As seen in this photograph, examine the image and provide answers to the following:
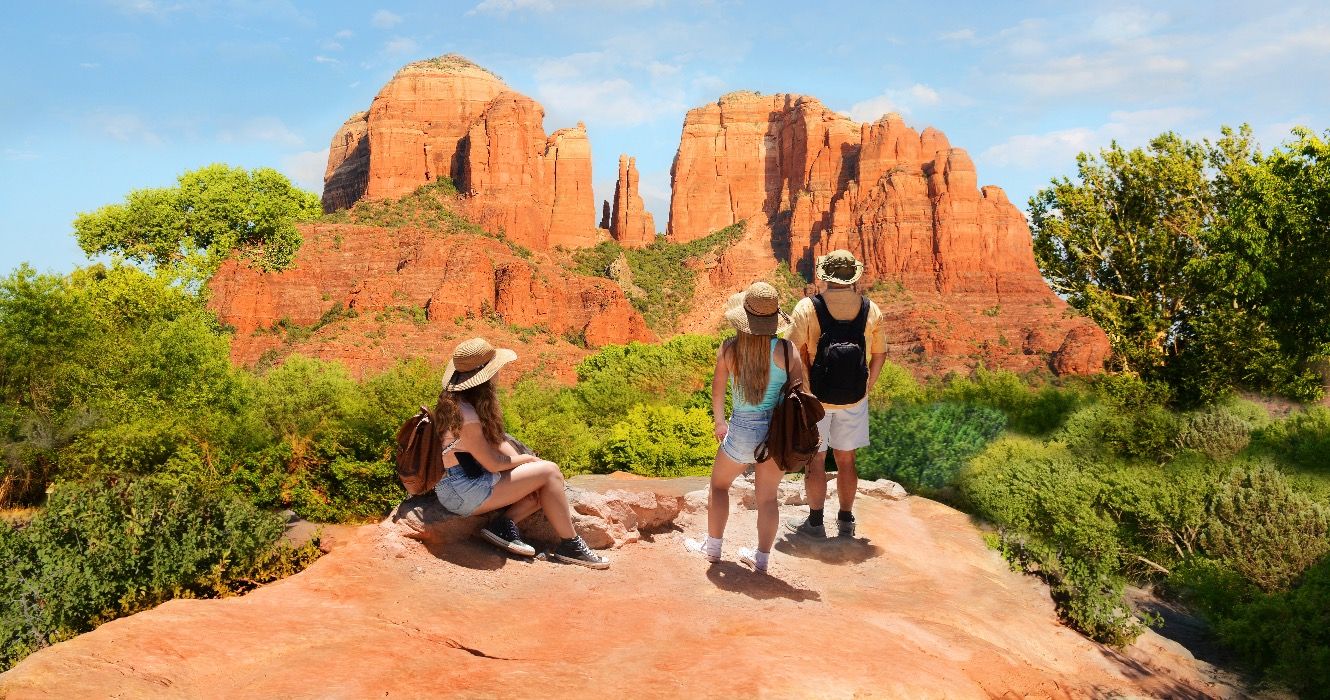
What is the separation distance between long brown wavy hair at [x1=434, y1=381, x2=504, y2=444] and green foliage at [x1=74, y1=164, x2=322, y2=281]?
28.8 m

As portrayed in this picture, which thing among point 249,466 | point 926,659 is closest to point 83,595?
point 249,466

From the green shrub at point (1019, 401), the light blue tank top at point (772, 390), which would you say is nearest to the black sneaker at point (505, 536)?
the light blue tank top at point (772, 390)

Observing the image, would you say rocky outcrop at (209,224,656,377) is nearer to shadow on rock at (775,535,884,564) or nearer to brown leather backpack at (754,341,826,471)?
shadow on rock at (775,535,884,564)

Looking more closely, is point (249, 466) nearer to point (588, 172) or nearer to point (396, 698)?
point (396, 698)

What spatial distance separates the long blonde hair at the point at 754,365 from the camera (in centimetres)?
613

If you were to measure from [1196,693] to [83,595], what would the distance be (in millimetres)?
8467

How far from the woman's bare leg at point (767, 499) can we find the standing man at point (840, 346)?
0.82m

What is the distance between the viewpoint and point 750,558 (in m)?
6.86

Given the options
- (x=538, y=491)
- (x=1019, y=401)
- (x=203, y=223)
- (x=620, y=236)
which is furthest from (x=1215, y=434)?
(x=620, y=236)

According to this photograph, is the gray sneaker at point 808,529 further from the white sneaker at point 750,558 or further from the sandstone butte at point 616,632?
the white sneaker at point 750,558

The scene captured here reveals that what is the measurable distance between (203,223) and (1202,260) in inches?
1364

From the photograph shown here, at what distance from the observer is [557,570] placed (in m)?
6.67

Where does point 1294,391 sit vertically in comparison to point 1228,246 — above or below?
below

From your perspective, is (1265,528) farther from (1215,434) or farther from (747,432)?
(747,432)
